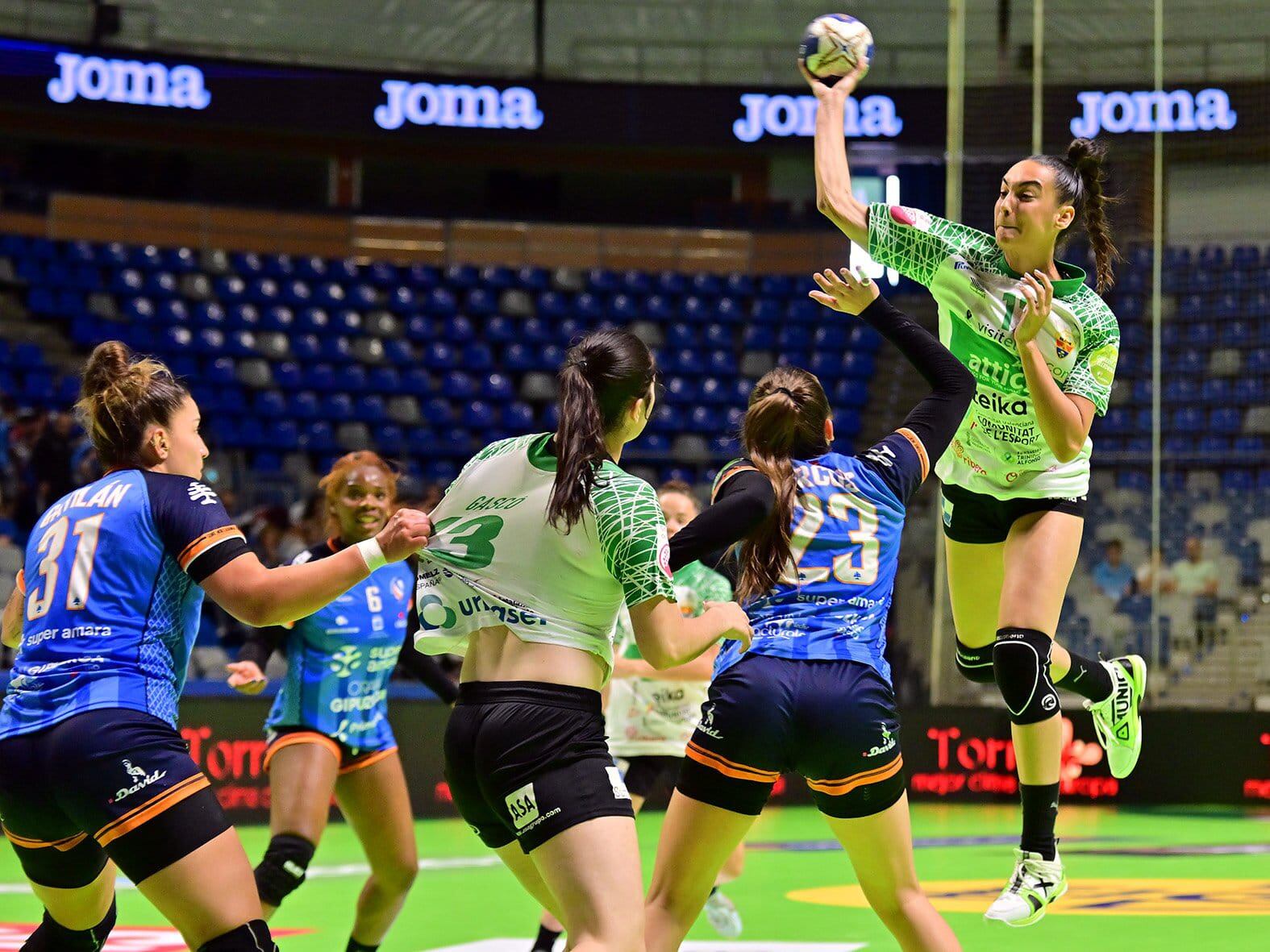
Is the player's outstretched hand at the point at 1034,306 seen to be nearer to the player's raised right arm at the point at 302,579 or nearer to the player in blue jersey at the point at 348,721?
the player's raised right arm at the point at 302,579

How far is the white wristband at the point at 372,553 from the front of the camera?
379cm

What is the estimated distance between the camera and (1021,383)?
5457mm

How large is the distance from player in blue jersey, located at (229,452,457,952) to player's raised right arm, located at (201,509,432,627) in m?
1.97

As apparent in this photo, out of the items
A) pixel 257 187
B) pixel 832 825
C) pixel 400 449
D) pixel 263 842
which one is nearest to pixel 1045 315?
pixel 832 825

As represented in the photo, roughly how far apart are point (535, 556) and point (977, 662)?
2676 mm

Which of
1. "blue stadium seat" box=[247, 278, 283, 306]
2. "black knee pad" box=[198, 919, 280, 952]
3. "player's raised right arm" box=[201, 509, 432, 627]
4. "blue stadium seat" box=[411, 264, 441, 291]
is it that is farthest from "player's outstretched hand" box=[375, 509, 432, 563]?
"blue stadium seat" box=[411, 264, 441, 291]

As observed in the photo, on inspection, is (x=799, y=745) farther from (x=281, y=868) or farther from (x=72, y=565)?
(x=281, y=868)

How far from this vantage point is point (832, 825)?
4590mm

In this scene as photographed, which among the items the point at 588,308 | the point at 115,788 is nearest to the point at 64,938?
the point at 115,788

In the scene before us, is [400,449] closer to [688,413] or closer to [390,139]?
[688,413]

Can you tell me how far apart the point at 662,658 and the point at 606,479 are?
0.44 metres

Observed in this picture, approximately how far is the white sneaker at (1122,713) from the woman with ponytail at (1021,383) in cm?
58

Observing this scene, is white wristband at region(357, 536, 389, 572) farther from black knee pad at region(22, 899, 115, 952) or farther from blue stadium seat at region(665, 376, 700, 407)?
blue stadium seat at region(665, 376, 700, 407)

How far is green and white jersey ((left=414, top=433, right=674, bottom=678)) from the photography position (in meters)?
3.78
